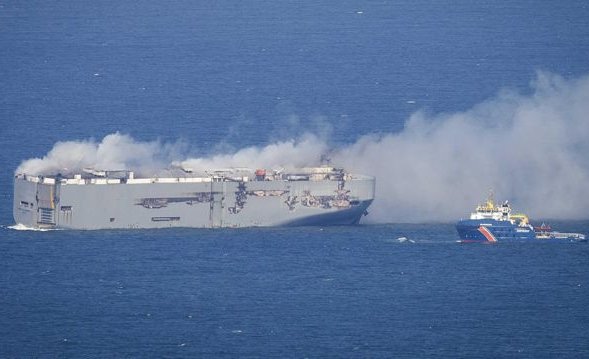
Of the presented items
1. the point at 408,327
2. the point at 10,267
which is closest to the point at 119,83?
the point at 10,267

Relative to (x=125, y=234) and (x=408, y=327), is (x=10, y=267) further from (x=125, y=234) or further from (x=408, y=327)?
(x=408, y=327)

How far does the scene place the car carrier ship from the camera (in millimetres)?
125562

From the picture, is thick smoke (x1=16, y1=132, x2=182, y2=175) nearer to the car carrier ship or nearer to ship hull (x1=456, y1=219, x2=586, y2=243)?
the car carrier ship

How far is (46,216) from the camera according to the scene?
12575cm

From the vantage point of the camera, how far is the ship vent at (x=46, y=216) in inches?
4938

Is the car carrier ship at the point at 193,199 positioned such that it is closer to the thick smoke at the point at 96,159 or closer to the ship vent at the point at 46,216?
the ship vent at the point at 46,216

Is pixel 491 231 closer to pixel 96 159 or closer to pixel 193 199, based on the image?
pixel 193 199

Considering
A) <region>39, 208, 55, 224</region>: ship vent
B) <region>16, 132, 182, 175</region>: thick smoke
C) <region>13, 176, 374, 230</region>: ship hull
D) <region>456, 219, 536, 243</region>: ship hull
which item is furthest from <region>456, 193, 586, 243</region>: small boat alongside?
<region>39, 208, 55, 224</region>: ship vent

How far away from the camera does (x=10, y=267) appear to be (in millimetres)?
116938

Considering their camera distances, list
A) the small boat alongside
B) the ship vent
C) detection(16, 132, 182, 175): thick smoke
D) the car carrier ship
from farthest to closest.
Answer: detection(16, 132, 182, 175): thick smoke, the car carrier ship, the ship vent, the small boat alongside

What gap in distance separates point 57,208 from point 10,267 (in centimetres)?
881

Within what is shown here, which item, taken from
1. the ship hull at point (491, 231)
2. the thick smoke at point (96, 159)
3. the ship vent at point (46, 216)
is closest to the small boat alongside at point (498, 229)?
the ship hull at point (491, 231)

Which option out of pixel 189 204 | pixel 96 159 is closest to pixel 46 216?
pixel 96 159

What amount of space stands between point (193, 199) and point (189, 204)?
1.12 feet
